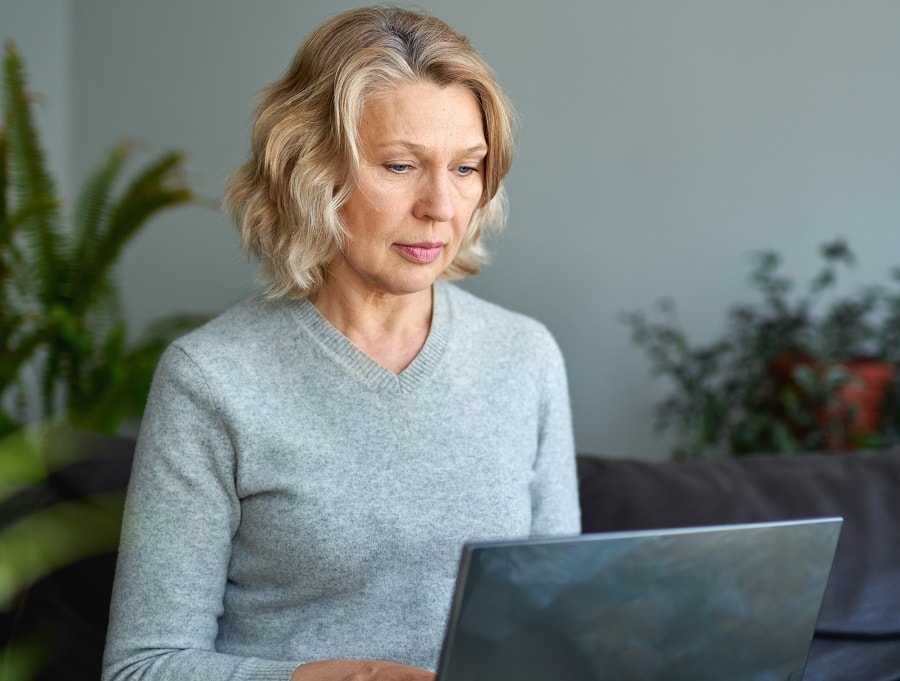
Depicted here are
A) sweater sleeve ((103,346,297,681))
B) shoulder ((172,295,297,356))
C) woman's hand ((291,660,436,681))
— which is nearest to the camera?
woman's hand ((291,660,436,681))

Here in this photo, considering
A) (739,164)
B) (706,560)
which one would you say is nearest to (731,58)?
(739,164)

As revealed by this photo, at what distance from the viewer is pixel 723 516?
60.7 inches

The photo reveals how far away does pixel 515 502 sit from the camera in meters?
1.38

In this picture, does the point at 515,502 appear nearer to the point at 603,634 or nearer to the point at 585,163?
the point at 603,634

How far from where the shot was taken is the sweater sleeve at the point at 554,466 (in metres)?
1.46

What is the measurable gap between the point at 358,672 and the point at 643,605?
369 mm

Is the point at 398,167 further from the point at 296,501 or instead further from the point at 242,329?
the point at 296,501

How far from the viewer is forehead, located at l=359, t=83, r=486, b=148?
1.23 metres

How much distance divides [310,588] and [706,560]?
57 centimetres

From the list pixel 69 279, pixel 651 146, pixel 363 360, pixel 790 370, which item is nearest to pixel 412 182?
pixel 363 360

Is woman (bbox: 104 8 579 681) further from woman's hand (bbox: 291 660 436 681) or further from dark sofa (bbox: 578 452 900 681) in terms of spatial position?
dark sofa (bbox: 578 452 900 681)

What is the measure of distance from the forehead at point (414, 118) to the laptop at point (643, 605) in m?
0.59

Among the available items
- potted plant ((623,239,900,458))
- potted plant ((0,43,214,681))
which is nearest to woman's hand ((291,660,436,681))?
potted plant ((0,43,214,681))

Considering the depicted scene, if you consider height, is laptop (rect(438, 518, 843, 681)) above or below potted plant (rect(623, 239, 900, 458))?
above
